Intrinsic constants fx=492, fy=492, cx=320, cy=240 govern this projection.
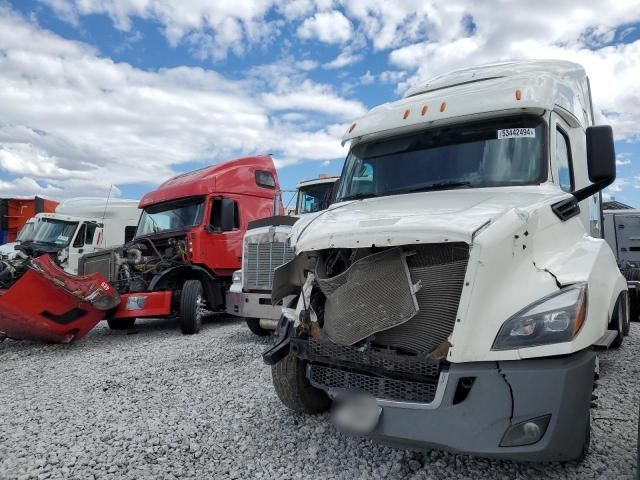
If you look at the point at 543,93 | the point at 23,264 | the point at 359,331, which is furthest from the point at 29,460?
the point at 23,264

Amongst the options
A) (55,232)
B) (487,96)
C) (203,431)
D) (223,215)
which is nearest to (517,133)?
(487,96)

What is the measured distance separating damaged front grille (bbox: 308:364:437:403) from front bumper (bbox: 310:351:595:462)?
8cm

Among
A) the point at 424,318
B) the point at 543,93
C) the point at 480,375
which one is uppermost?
the point at 543,93

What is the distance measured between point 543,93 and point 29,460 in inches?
186

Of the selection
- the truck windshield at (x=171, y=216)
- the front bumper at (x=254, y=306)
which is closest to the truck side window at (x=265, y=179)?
the truck windshield at (x=171, y=216)

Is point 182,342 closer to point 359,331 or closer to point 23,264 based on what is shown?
point 23,264

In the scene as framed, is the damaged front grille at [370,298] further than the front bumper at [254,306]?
No

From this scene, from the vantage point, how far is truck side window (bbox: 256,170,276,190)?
1028 cm

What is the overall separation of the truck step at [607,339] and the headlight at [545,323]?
42 centimetres

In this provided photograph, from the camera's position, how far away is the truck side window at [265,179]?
10.3 meters

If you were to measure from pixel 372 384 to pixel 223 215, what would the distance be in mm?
6882

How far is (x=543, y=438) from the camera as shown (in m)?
2.44

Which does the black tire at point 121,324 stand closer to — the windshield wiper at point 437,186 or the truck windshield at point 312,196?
the truck windshield at point 312,196

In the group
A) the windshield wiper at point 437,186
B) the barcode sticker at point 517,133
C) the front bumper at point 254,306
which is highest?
the barcode sticker at point 517,133
